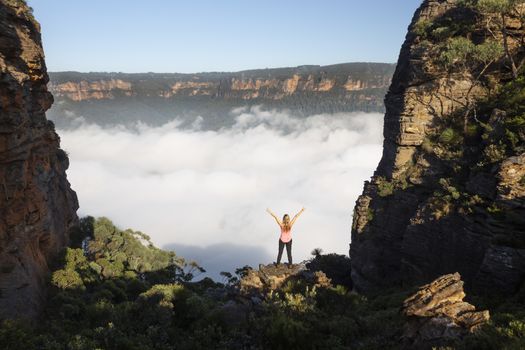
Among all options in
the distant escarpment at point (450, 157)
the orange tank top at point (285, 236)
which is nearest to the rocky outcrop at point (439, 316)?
the distant escarpment at point (450, 157)

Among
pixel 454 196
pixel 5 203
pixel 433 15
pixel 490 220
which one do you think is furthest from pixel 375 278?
pixel 5 203

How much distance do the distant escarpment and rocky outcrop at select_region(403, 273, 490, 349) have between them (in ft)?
18.0

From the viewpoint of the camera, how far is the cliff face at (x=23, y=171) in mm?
18359

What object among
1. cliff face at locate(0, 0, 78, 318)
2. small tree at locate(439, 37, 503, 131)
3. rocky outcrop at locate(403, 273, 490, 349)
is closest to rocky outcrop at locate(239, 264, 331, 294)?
rocky outcrop at locate(403, 273, 490, 349)

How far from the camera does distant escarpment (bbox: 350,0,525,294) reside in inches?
641

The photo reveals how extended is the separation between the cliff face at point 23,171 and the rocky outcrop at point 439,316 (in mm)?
16570

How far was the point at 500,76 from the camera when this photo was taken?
21.7 m

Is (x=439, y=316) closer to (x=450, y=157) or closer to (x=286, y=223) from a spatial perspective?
(x=286, y=223)

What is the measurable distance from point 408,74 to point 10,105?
874 inches

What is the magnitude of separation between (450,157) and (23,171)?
22642mm

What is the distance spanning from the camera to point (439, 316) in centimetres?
876

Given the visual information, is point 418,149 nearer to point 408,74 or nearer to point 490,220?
point 408,74

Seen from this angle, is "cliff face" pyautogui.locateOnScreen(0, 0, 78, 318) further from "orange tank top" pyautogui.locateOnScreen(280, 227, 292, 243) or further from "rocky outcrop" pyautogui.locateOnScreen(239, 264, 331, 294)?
"orange tank top" pyautogui.locateOnScreen(280, 227, 292, 243)

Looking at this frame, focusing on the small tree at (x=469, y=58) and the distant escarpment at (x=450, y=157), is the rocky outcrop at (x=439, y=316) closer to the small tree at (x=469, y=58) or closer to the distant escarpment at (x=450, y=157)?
the distant escarpment at (x=450, y=157)
